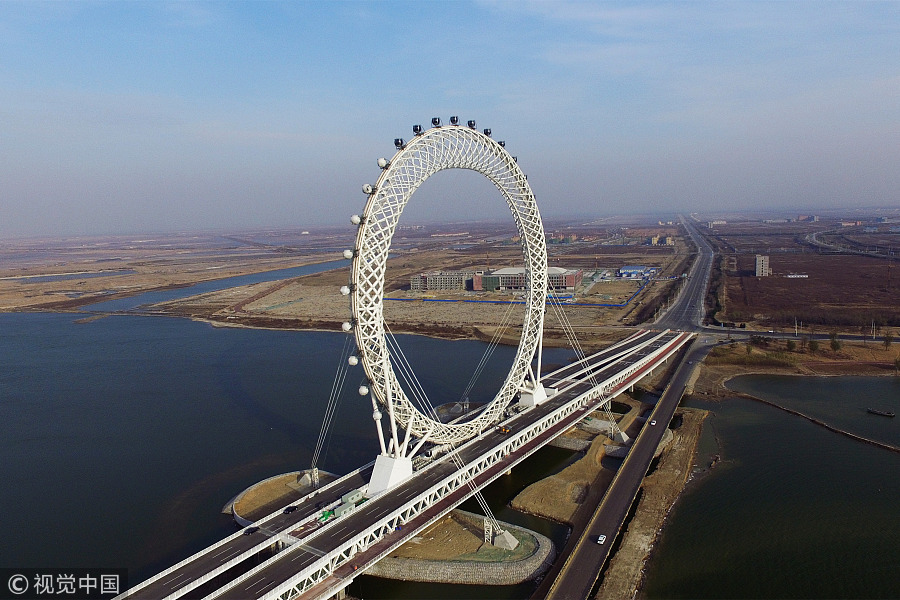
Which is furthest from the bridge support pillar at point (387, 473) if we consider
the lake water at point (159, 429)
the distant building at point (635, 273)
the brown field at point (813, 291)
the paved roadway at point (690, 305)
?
the distant building at point (635, 273)

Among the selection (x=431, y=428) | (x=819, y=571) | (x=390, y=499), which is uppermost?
(x=431, y=428)

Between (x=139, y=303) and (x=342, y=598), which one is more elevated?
(x=139, y=303)

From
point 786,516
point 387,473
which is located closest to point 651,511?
point 786,516

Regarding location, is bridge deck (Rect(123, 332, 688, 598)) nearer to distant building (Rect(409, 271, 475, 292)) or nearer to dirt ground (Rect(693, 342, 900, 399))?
dirt ground (Rect(693, 342, 900, 399))

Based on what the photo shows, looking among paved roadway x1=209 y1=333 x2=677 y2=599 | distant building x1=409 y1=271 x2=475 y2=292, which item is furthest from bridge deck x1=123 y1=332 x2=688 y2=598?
distant building x1=409 y1=271 x2=475 y2=292

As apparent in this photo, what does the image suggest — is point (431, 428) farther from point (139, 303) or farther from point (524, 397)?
point (139, 303)

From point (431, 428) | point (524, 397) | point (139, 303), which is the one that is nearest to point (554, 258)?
point (139, 303)

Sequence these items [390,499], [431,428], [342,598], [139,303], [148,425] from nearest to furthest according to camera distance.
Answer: [342,598]
[390,499]
[431,428]
[148,425]
[139,303]

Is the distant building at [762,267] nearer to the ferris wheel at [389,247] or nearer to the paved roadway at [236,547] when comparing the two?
the ferris wheel at [389,247]
